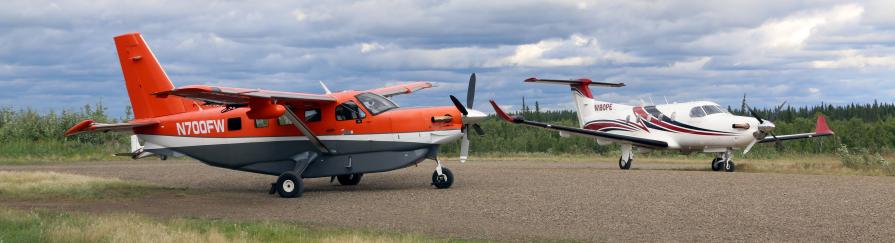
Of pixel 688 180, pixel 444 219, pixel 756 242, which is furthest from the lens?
pixel 688 180

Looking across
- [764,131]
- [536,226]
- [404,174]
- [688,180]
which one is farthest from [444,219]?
[764,131]

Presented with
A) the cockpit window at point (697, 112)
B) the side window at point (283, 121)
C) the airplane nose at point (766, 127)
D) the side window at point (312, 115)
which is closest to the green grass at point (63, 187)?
the side window at point (283, 121)

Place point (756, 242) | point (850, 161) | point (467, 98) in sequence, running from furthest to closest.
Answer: point (850, 161)
point (467, 98)
point (756, 242)

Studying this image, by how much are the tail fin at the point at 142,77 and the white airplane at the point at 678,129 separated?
11251 mm

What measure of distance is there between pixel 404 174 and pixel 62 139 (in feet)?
101

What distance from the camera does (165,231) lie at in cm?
1329

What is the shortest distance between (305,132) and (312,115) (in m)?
0.67

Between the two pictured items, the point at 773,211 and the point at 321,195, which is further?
the point at 321,195

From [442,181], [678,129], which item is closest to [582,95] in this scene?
[678,129]

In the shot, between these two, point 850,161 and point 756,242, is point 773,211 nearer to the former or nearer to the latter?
point 756,242

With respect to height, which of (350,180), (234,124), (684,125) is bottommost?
(350,180)

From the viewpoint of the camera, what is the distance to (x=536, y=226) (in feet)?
46.8

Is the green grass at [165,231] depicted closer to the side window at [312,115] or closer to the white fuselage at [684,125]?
the side window at [312,115]

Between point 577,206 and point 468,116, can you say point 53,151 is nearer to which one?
point 468,116
